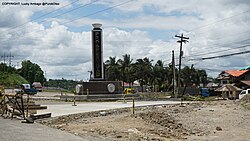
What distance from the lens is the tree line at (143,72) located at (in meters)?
95.6

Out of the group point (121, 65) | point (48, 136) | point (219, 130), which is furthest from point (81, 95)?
point (121, 65)

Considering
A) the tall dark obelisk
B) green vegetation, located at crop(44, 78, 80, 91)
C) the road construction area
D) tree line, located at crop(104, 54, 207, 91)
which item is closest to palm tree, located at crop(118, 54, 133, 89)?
tree line, located at crop(104, 54, 207, 91)

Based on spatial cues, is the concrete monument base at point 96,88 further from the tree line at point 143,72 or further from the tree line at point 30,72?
the tree line at point 30,72

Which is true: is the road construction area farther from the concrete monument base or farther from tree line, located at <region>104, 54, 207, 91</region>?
tree line, located at <region>104, 54, 207, 91</region>

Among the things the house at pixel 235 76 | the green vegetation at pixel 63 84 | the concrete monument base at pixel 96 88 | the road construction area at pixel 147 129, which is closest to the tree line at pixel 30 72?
the green vegetation at pixel 63 84

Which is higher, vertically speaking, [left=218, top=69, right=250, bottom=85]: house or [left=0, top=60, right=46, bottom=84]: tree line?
[left=0, top=60, right=46, bottom=84]: tree line

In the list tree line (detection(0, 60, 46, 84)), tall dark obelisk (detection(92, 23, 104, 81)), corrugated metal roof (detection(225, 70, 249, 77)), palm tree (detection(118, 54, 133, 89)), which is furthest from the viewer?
tree line (detection(0, 60, 46, 84))

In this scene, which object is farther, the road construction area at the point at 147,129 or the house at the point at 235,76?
the house at the point at 235,76

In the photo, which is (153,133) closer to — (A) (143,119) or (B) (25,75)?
(A) (143,119)

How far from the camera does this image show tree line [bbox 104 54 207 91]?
314 feet

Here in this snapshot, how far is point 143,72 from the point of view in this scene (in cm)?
9731

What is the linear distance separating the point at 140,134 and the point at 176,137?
156cm

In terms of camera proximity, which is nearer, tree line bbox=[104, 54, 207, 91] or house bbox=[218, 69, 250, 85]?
house bbox=[218, 69, 250, 85]

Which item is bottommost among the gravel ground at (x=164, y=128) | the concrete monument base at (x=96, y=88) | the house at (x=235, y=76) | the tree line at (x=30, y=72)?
the gravel ground at (x=164, y=128)
